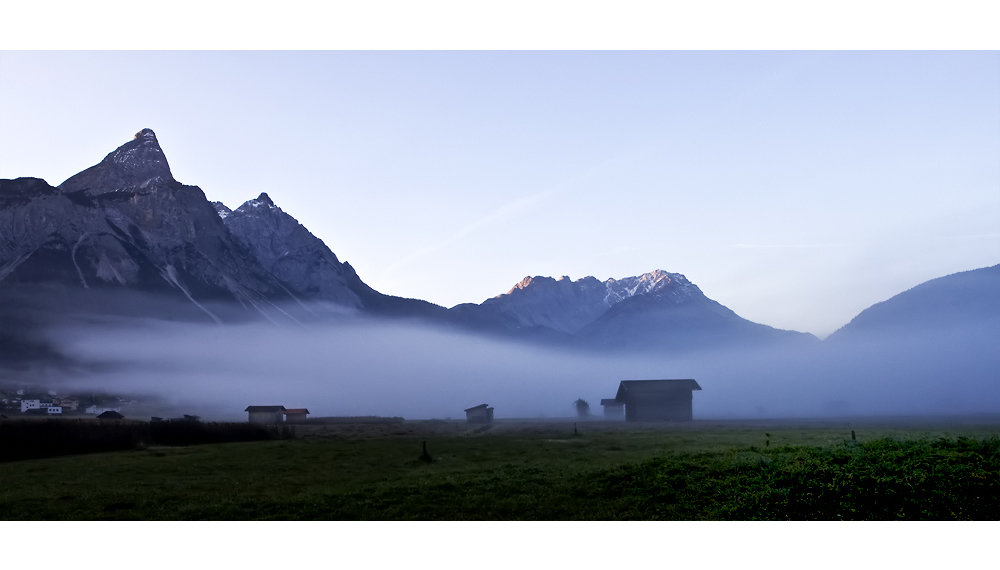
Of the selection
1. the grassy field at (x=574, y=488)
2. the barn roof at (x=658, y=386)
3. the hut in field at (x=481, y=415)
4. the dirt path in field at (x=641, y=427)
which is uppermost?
the barn roof at (x=658, y=386)

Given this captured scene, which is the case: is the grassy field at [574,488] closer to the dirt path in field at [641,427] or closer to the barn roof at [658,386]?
the dirt path in field at [641,427]

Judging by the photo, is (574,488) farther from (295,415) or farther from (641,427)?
(295,415)

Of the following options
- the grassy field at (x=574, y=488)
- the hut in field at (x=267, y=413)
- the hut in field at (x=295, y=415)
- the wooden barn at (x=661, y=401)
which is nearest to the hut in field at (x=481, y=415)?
the wooden barn at (x=661, y=401)

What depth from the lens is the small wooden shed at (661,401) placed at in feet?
387

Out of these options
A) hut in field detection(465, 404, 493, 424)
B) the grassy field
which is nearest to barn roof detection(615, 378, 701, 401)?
hut in field detection(465, 404, 493, 424)

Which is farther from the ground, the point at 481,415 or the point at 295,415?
the point at 295,415

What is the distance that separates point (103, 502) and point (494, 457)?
24905mm

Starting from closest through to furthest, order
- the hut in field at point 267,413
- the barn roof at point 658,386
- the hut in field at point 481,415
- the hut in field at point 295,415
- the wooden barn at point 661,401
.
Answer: the wooden barn at point 661,401 < the barn roof at point 658,386 < the hut in field at point 267,413 < the hut in field at point 481,415 < the hut in field at point 295,415

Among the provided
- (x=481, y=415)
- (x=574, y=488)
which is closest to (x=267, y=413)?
(x=481, y=415)

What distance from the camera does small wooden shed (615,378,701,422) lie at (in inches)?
4648

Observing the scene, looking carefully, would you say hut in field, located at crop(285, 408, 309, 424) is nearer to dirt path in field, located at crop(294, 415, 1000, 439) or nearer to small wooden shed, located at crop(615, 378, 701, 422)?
dirt path in field, located at crop(294, 415, 1000, 439)

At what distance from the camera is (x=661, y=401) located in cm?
11875

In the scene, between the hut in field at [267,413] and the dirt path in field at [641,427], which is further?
the hut in field at [267,413]

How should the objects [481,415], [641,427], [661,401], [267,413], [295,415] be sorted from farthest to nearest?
[295,415] < [481,415] < [267,413] < [661,401] < [641,427]
